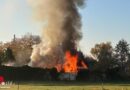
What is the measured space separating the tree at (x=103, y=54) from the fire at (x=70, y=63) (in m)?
13.0

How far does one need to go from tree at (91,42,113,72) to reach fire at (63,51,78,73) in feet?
42.6

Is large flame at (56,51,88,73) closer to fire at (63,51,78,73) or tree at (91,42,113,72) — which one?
fire at (63,51,78,73)

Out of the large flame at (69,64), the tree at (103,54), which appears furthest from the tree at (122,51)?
the large flame at (69,64)

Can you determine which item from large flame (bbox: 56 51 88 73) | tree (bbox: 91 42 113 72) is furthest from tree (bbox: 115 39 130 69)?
large flame (bbox: 56 51 88 73)

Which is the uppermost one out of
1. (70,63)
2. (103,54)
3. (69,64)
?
(103,54)

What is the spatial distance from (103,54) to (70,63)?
2743 cm

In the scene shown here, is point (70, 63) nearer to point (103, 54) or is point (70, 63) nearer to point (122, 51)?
point (103, 54)

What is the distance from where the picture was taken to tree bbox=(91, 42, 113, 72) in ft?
317

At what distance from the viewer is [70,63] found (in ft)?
267

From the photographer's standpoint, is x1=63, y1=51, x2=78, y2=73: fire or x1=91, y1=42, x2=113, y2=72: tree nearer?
x1=63, y1=51, x2=78, y2=73: fire

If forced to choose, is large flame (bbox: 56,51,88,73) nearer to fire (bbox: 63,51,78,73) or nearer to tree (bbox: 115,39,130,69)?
fire (bbox: 63,51,78,73)

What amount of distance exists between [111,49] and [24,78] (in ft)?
124

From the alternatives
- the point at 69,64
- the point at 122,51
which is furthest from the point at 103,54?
the point at 69,64

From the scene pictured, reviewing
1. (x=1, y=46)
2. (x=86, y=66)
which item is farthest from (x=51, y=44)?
(x=1, y=46)
